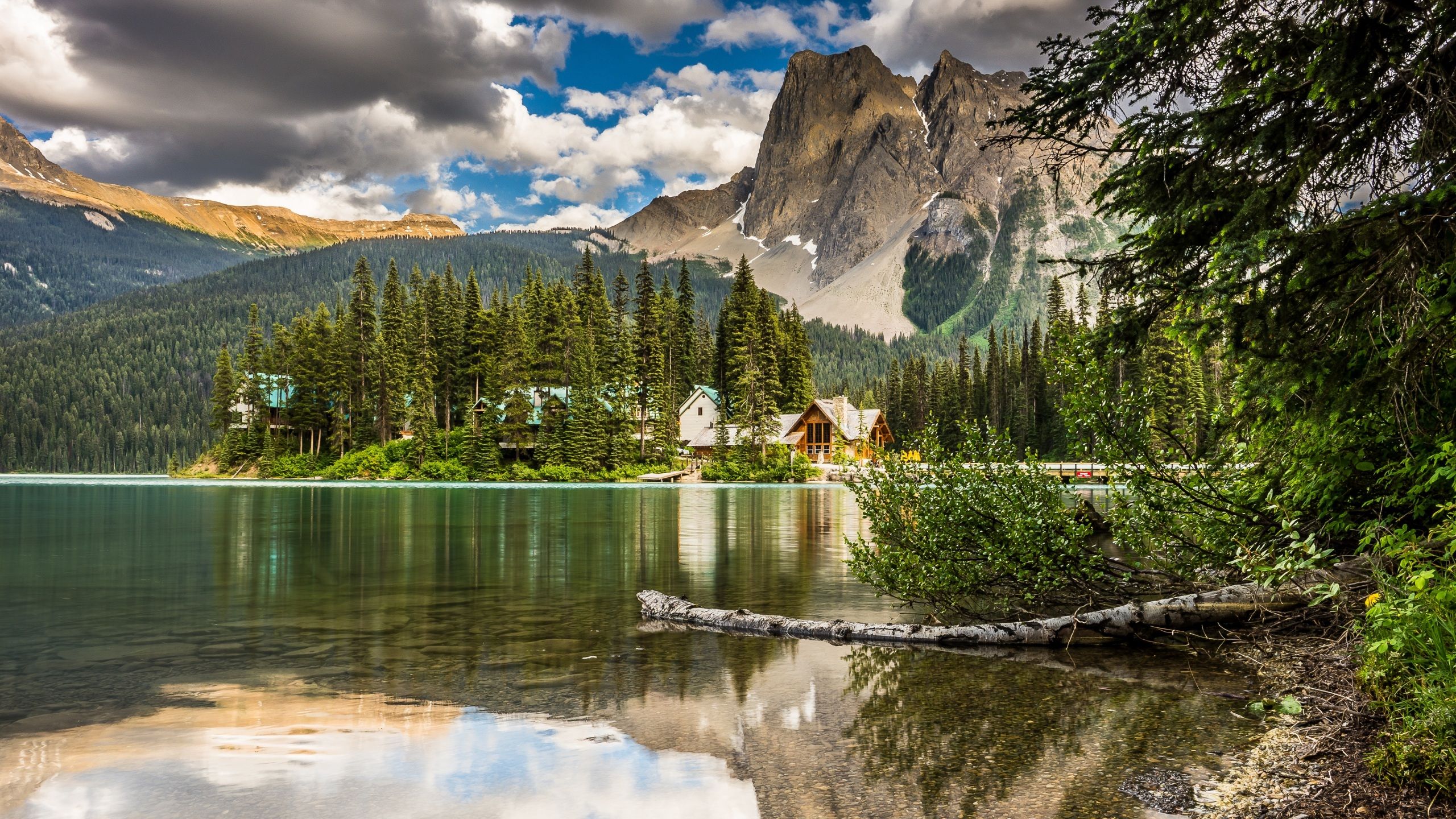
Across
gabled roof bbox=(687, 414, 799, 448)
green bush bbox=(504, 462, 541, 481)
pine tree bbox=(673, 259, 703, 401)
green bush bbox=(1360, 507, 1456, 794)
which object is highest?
pine tree bbox=(673, 259, 703, 401)

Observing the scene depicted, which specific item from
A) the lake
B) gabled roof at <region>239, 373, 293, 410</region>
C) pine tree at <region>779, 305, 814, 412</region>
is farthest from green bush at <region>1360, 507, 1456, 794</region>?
gabled roof at <region>239, 373, 293, 410</region>

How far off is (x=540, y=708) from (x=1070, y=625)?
23.1 ft

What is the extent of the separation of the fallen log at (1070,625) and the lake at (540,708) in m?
0.40

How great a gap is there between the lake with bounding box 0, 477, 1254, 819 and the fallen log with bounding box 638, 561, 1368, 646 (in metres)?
0.40

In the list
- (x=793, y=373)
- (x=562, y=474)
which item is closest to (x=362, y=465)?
(x=562, y=474)

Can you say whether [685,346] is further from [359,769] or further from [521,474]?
[359,769]

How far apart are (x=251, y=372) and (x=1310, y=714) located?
91.6m

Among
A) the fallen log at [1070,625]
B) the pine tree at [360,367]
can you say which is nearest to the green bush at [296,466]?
the pine tree at [360,367]

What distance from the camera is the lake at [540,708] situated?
662 cm

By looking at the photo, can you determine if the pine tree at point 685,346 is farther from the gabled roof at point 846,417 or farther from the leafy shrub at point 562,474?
the leafy shrub at point 562,474

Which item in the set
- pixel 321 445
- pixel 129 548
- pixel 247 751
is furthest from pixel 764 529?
pixel 321 445

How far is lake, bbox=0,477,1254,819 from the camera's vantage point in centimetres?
662

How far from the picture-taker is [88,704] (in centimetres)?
945

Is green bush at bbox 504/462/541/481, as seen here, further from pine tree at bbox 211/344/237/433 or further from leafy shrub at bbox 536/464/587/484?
pine tree at bbox 211/344/237/433
